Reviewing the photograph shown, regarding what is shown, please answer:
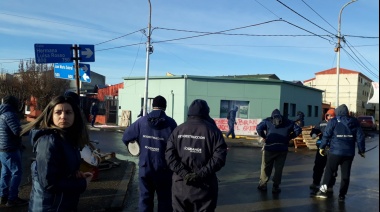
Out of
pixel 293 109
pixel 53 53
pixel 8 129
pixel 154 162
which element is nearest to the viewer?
pixel 154 162

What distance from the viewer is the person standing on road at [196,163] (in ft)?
12.5

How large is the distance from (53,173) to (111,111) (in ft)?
85.1

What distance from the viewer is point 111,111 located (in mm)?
28062

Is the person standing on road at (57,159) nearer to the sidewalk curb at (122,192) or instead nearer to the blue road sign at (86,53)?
the sidewalk curb at (122,192)

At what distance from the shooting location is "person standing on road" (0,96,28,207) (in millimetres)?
5363

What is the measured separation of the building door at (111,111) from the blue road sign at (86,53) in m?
20.1

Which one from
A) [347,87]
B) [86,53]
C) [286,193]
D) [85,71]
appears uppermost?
[347,87]

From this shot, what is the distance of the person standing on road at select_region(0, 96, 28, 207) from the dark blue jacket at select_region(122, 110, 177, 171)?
2.10m

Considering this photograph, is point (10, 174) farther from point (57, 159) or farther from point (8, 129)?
point (57, 159)

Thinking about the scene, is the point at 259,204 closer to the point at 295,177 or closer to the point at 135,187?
the point at 135,187

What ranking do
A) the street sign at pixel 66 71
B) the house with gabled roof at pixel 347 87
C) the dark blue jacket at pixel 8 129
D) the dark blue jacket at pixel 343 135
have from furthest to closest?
the house with gabled roof at pixel 347 87 < the street sign at pixel 66 71 < the dark blue jacket at pixel 343 135 < the dark blue jacket at pixel 8 129

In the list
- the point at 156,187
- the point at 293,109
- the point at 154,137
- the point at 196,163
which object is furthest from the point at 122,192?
the point at 293,109

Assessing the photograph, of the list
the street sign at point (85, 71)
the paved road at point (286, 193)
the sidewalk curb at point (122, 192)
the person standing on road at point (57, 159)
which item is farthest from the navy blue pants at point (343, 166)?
the street sign at point (85, 71)

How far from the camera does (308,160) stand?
12.4 metres
